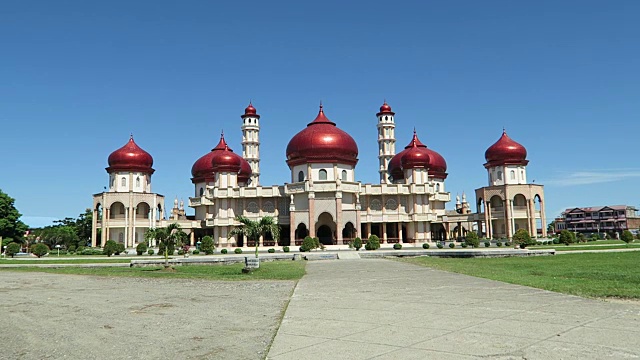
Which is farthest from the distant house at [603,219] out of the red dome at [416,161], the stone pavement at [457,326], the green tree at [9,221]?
the stone pavement at [457,326]

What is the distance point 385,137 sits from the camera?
71.6 m

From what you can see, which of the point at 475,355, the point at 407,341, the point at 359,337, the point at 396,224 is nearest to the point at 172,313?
the point at 359,337

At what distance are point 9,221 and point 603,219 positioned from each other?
9942 cm

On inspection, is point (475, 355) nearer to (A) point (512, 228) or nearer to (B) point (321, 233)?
(B) point (321, 233)

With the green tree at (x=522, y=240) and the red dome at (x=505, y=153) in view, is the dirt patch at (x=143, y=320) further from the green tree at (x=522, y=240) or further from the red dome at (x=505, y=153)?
the red dome at (x=505, y=153)

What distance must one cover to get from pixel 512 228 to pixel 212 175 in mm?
38056

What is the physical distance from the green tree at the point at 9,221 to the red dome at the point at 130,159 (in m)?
11.5

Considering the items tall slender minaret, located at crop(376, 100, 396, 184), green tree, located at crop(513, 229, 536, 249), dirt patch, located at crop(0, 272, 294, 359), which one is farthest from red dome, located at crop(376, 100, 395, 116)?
dirt patch, located at crop(0, 272, 294, 359)

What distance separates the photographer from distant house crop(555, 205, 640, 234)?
99375 mm

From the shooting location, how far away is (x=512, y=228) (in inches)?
2429

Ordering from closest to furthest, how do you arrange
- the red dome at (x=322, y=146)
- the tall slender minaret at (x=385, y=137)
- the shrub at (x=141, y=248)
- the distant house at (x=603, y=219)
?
1. the shrub at (x=141, y=248)
2. the red dome at (x=322, y=146)
3. the tall slender minaret at (x=385, y=137)
4. the distant house at (x=603, y=219)

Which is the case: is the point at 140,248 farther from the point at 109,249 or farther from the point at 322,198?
the point at 322,198

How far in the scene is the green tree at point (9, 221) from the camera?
52.8 metres

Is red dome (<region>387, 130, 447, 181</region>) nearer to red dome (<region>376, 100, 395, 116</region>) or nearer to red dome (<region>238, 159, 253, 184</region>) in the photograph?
red dome (<region>376, 100, 395, 116</region>)
